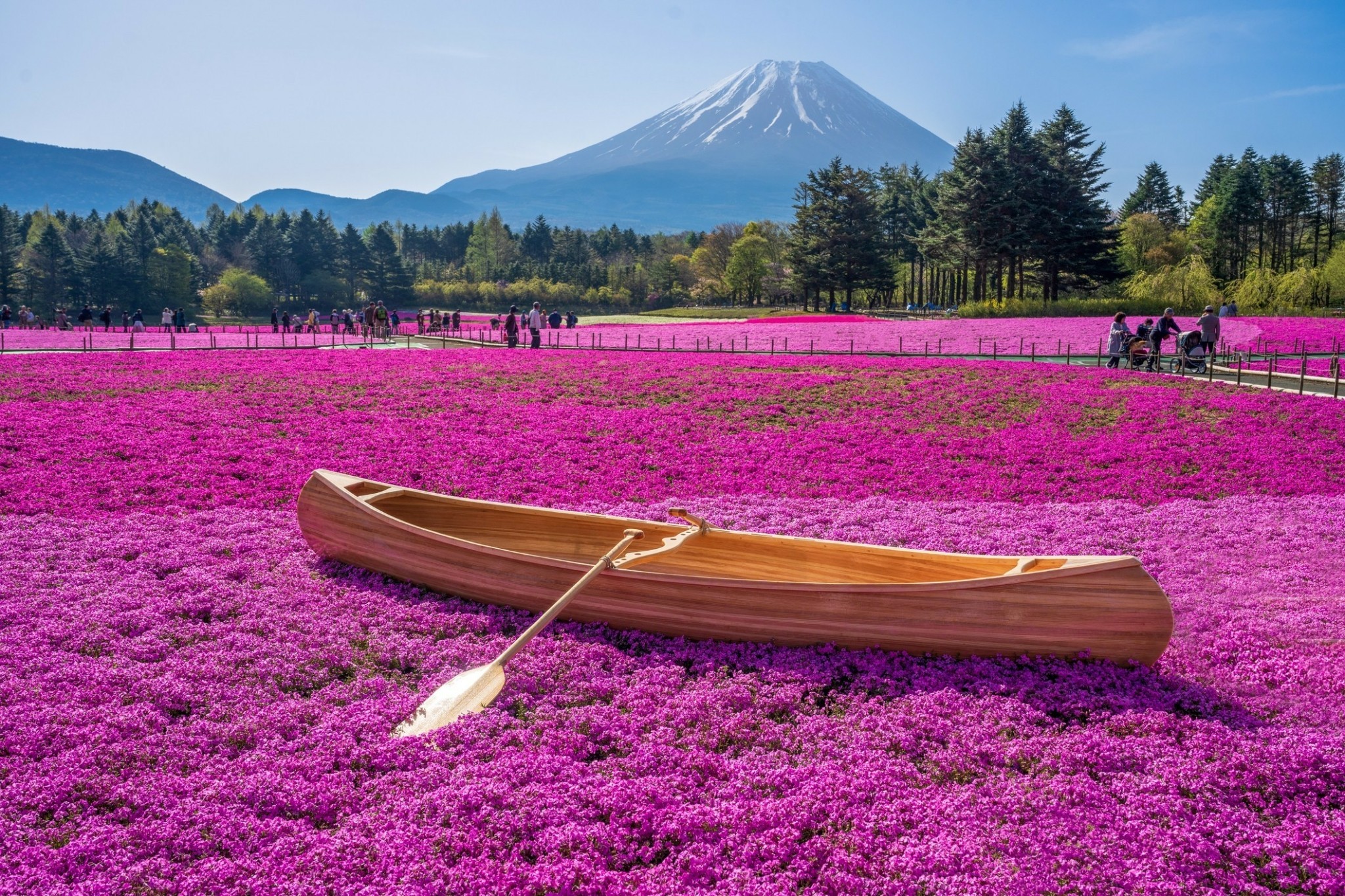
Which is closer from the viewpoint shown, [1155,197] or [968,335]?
[968,335]

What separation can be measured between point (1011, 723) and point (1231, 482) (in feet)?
30.0

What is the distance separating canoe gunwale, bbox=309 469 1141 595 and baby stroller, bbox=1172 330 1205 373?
867 inches

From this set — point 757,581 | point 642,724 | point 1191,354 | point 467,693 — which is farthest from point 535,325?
point 642,724

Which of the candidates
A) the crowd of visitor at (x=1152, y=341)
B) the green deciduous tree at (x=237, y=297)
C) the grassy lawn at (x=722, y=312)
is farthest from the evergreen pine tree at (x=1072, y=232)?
the green deciduous tree at (x=237, y=297)

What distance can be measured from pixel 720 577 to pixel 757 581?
0.35 metres

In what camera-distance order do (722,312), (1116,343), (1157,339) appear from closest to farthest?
(1157,339)
(1116,343)
(722,312)

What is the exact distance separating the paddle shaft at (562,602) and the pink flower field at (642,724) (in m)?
0.25

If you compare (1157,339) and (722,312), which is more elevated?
(722,312)

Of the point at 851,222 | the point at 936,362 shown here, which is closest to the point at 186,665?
the point at 936,362

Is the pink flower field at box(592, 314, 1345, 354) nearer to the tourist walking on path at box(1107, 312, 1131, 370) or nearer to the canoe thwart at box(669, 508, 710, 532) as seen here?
the tourist walking on path at box(1107, 312, 1131, 370)

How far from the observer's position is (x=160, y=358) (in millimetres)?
26375

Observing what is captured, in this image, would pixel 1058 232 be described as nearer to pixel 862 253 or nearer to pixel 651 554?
pixel 862 253

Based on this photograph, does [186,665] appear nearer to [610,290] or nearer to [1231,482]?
[1231,482]

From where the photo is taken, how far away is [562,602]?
6.57 meters
